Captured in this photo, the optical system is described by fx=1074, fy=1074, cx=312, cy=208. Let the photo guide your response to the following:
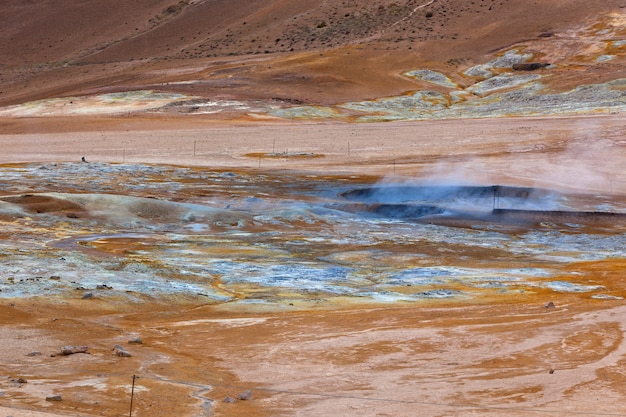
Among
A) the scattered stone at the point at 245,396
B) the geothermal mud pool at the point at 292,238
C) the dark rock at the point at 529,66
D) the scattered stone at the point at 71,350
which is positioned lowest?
the geothermal mud pool at the point at 292,238

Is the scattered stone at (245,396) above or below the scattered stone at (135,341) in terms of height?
above

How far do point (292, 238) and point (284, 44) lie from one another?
71656 millimetres

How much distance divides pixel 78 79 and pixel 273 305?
76.6 m

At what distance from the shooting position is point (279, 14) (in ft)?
355

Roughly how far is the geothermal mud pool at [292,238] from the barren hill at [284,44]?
1250 inches

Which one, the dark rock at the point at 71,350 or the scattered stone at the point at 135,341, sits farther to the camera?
the scattered stone at the point at 135,341

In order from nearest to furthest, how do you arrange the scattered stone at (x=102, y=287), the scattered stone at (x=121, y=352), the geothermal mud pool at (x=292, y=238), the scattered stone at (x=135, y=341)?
1. the scattered stone at (x=121, y=352)
2. the scattered stone at (x=135, y=341)
3. the scattered stone at (x=102, y=287)
4. the geothermal mud pool at (x=292, y=238)

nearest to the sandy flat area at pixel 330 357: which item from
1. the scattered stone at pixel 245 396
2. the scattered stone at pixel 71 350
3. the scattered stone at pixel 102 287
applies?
the scattered stone at pixel 245 396

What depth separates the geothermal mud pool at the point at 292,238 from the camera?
18781 mm

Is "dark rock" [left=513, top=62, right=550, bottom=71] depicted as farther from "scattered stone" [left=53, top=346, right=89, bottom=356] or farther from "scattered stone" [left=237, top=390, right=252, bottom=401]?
"scattered stone" [left=237, top=390, right=252, bottom=401]

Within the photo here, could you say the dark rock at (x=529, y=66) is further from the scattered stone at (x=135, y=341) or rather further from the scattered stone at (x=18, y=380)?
the scattered stone at (x=18, y=380)

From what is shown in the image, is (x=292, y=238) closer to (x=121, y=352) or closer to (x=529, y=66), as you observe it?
(x=121, y=352)

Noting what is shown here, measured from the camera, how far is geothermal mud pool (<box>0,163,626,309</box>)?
1878 centimetres

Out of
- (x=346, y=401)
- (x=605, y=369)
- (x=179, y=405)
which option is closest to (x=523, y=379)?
(x=605, y=369)
